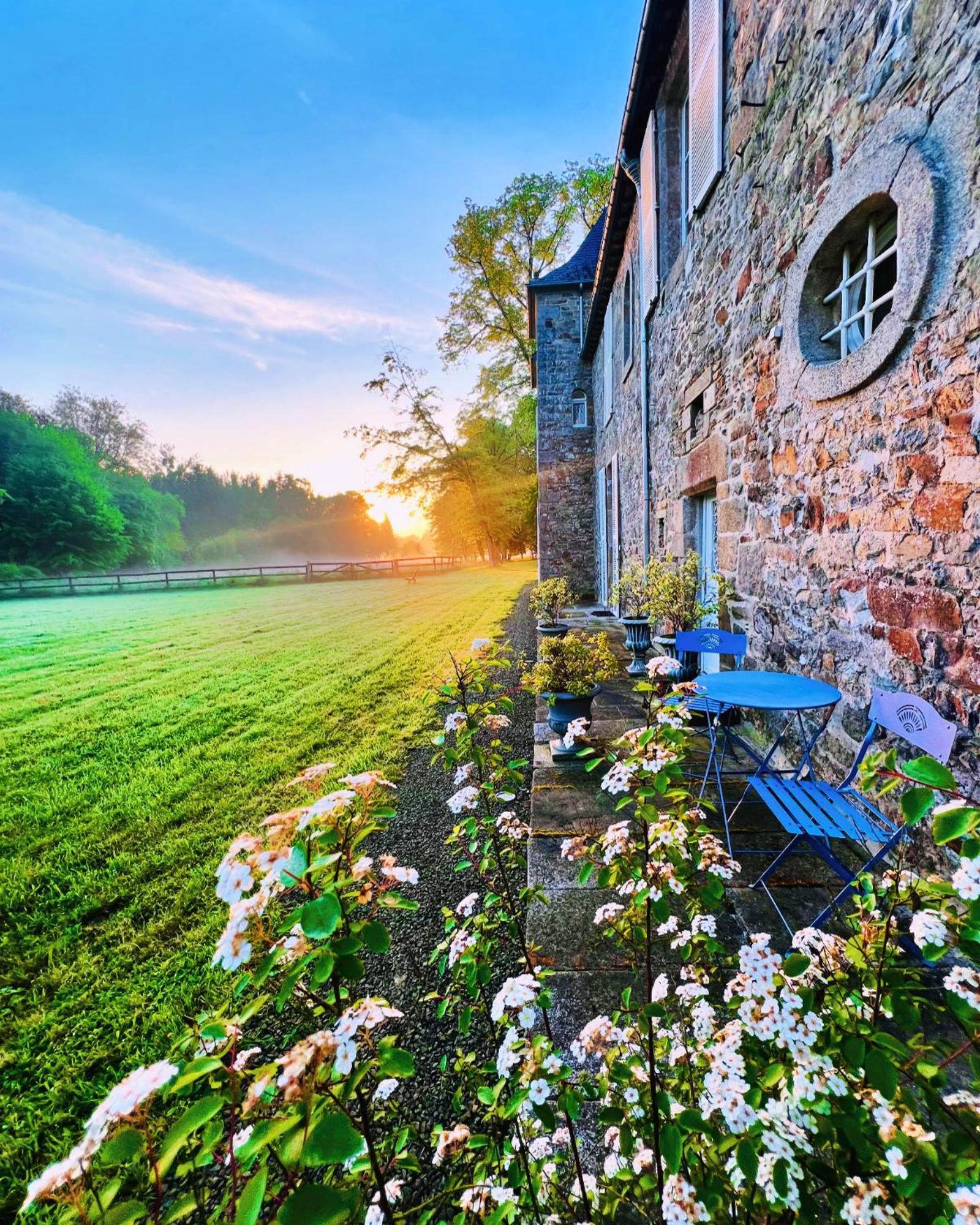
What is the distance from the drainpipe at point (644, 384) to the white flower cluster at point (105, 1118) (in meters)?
6.25

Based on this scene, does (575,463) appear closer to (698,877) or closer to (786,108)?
(786,108)

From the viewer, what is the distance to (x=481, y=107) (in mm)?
12617

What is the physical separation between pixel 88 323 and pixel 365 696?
32.8m

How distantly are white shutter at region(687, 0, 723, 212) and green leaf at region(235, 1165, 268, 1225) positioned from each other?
5.33m

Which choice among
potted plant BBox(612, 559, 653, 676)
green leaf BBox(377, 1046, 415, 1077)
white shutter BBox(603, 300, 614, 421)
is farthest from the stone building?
white shutter BBox(603, 300, 614, 421)

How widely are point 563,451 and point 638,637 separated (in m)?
7.99

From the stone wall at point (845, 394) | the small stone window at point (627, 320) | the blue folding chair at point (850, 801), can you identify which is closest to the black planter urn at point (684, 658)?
the stone wall at point (845, 394)

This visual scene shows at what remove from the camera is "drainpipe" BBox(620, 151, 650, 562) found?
5953 millimetres

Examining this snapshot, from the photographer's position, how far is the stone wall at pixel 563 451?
38.1 feet

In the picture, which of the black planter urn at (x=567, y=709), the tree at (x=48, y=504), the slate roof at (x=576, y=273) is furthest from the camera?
the tree at (x=48, y=504)

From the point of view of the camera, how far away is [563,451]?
12.1 meters

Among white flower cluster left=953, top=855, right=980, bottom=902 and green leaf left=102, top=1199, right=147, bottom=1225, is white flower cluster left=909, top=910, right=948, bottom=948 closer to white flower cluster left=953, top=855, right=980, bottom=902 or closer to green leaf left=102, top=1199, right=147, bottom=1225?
white flower cluster left=953, top=855, right=980, bottom=902

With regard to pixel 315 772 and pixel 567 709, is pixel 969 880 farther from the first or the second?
pixel 567 709

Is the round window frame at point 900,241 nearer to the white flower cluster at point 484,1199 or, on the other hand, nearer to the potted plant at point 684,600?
the potted plant at point 684,600
